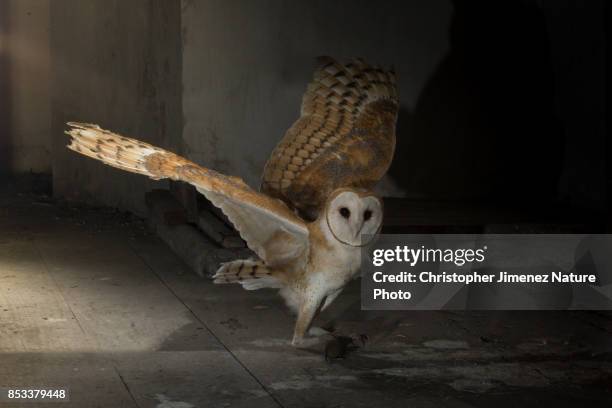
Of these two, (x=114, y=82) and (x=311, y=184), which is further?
(x=114, y=82)

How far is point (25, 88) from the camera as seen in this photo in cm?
1302

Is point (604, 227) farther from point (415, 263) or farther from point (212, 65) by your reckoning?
point (212, 65)

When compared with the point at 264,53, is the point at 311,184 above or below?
below

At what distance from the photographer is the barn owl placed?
18.0ft

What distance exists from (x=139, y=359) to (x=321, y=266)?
110 centimetres

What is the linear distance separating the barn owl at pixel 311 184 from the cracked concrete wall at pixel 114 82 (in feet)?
10.6

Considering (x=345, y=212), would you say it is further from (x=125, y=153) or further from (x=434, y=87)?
(x=434, y=87)

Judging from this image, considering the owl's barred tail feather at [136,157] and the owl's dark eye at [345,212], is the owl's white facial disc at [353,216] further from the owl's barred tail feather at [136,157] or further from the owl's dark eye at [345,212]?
the owl's barred tail feather at [136,157]

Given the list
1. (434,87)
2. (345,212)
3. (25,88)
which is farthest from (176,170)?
(25,88)

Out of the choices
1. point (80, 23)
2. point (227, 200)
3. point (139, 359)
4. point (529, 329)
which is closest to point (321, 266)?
point (227, 200)

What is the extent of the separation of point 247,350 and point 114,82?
18.1 feet

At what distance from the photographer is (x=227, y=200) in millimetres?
5859

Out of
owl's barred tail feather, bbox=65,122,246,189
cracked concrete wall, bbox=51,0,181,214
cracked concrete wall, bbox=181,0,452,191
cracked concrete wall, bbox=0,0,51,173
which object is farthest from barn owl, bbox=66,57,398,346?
cracked concrete wall, bbox=0,0,51,173

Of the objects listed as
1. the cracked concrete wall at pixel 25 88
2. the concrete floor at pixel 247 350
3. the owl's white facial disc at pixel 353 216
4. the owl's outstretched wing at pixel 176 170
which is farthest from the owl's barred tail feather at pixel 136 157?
the cracked concrete wall at pixel 25 88
